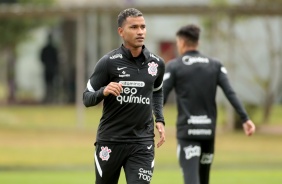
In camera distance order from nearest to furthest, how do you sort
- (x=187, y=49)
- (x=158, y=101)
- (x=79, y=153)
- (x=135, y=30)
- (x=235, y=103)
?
(x=135, y=30) < (x=158, y=101) < (x=235, y=103) < (x=187, y=49) < (x=79, y=153)

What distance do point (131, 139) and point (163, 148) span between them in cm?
1539

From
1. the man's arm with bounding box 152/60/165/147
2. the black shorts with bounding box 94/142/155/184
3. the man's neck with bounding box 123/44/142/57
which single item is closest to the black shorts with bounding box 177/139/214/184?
the man's arm with bounding box 152/60/165/147

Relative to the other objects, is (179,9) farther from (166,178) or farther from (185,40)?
(185,40)

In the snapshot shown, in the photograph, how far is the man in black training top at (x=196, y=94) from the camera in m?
12.3

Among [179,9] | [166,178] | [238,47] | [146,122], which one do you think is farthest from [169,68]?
[238,47]

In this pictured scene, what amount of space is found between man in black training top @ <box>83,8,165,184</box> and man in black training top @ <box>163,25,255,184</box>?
97.7 inches

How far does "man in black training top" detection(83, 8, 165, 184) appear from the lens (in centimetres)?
965

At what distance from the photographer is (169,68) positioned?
12.4m

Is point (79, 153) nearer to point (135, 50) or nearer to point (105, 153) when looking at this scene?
point (105, 153)

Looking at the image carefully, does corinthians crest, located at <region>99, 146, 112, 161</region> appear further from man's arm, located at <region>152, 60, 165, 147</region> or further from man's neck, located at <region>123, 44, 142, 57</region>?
man's neck, located at <region>123, 44, 142, 57</region>

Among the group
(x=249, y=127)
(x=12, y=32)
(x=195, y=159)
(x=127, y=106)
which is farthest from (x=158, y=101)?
(x=12, y=32)

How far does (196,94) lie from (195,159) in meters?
0.83

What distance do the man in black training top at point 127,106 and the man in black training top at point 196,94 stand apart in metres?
2.48

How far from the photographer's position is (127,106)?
9.70m
